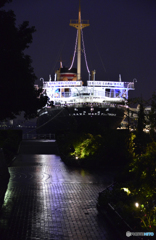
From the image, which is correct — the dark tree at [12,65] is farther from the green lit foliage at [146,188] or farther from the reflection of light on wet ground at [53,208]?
the green lit foliage at [146,188]

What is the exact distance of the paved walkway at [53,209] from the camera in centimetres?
842

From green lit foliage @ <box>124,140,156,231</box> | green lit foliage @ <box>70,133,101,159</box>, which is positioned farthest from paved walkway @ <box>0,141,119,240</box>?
green lit foliage @ <box>70,133,101,159</box>

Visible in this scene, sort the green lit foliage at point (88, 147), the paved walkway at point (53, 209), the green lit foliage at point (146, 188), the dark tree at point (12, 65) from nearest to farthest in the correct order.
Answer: the green lit foliage at point (146, 188) < the paved walkway at point (53, 209) < the dark tree at point (12, 65) < the green lit foliage at point (88, 147)

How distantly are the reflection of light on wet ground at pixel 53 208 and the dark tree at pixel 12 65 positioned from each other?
11.7ft

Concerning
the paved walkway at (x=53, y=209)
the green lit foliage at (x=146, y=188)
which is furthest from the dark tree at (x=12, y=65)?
the green lit foliage at (x=146, y=188)

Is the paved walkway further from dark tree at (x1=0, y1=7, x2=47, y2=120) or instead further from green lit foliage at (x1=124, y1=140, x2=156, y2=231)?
dark tree at (x1=0, y1=7, x2=47, y2=120)

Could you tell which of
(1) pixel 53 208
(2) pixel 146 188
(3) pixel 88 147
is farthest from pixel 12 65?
(3) pixel 88 147

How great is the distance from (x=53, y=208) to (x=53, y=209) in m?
0.15

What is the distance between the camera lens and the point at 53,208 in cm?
1113

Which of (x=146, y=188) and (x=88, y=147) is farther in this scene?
(x=88, y=147)

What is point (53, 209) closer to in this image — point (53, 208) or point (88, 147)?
point (53, 208)

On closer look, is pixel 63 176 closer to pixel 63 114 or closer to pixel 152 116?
pixel 152 116

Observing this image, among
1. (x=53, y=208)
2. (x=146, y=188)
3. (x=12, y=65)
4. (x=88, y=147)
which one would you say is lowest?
(x=53, y=208)

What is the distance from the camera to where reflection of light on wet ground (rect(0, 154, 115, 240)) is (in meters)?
8.48
